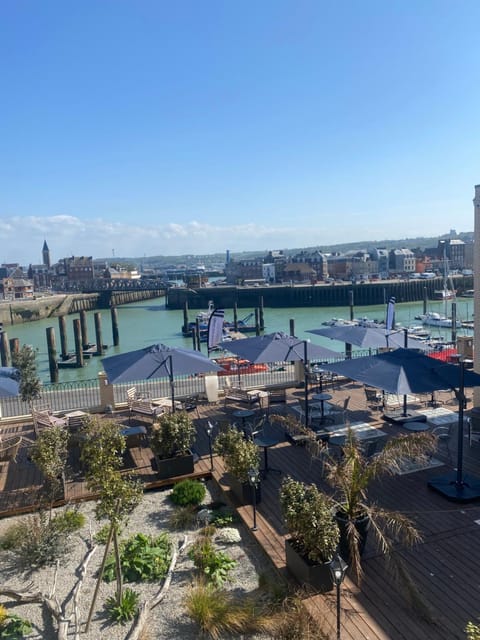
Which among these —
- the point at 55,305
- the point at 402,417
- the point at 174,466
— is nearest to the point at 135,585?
the point at 174,466

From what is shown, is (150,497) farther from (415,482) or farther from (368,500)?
(415,482)

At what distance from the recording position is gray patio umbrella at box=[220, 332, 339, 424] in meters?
12.5

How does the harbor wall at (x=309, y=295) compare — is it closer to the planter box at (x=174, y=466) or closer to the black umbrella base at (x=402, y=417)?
the black umbrella base at (x=402, y=417)

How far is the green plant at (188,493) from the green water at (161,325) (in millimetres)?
31840

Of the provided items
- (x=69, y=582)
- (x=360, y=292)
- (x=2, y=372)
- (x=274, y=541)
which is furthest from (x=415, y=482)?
(x=360, y=292)

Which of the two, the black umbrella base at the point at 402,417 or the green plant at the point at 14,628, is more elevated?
the black umbrella base at the point at 402,417

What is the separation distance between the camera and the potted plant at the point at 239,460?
7781 mm

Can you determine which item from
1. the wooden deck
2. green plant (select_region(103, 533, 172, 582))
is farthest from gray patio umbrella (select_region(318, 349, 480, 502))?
green plant (select_region(103, 533, 172, 582))

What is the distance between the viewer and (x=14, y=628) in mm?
5422

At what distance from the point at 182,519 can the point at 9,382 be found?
6232 millimetres

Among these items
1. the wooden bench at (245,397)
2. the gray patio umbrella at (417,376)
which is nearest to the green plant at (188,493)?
the gray patio umbrella at (417,376)

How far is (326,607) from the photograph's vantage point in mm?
5488

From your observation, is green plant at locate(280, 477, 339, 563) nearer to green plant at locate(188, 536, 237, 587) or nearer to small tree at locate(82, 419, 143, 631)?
green plant at locate(188, 536, 237, 587)

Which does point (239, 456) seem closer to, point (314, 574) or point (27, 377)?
point (314, 574)
